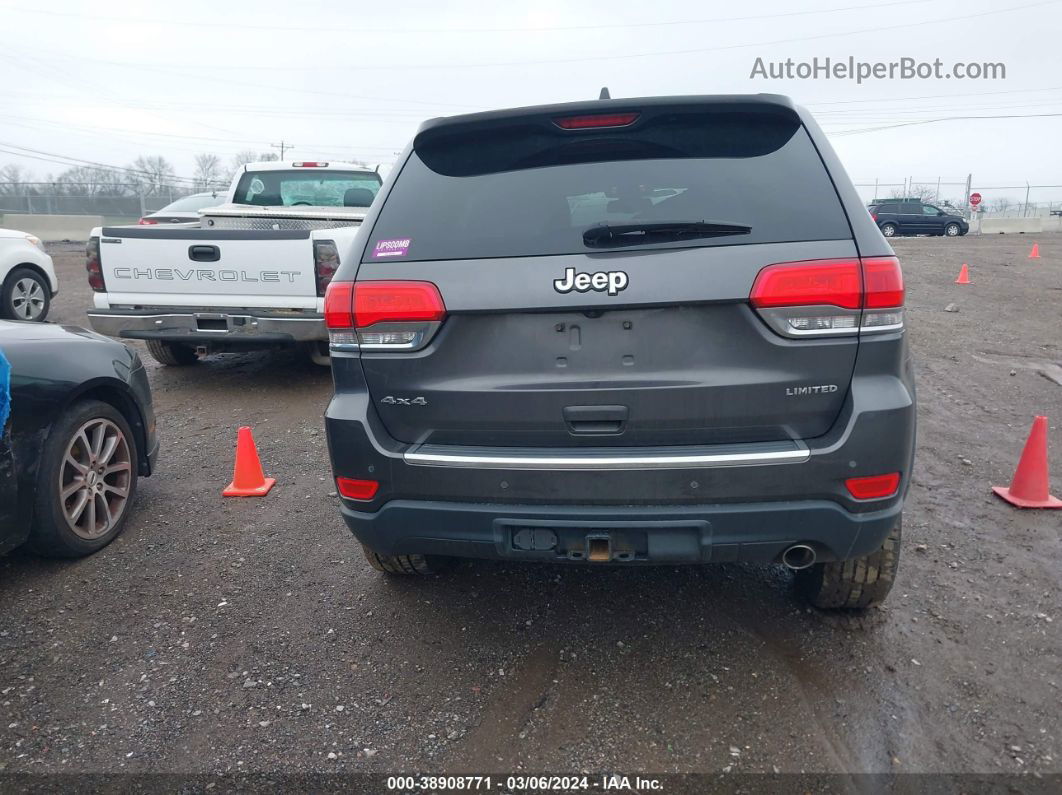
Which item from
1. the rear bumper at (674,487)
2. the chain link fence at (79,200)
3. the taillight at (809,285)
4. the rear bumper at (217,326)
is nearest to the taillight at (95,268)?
the rear bumper at (217,326)

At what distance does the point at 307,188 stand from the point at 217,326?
10.0ft

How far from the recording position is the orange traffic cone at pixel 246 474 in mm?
4730

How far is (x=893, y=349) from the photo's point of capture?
248 centimetres

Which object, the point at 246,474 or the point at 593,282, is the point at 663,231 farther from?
the point at 246,474

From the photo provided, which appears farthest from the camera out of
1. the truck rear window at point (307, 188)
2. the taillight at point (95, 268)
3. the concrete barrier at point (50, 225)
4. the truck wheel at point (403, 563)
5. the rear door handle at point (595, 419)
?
the concrete barrier at point (50, 225)

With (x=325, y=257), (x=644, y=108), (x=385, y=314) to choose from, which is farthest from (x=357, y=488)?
(x=325, y=257)

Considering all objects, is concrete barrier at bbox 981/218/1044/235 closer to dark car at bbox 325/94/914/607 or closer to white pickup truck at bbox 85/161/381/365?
white pickup truck at bbox 85/161/381/365

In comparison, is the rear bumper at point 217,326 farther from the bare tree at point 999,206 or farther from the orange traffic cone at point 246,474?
the bare tree at point 999,206

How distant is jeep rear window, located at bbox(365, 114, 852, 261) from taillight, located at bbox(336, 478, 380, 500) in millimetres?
766

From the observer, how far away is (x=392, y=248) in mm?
2713

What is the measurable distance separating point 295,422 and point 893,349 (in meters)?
4.80

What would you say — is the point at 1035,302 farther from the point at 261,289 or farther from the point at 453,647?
the point at 453,647

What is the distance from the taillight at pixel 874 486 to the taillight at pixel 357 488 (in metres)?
1.53

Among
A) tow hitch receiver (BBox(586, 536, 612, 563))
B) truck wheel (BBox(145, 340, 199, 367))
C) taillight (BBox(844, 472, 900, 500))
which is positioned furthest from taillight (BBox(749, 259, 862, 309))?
truck wheel (BBox(145, 340, 199, 367))
